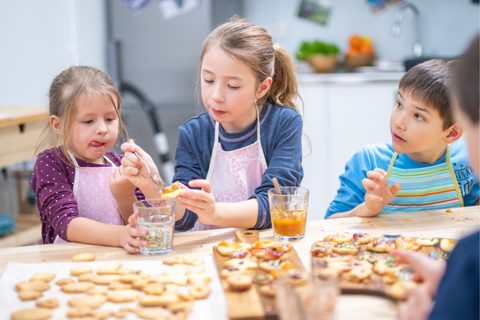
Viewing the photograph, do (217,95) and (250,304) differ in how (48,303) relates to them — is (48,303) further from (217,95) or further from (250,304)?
(217,95)

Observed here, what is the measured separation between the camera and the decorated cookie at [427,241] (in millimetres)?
946

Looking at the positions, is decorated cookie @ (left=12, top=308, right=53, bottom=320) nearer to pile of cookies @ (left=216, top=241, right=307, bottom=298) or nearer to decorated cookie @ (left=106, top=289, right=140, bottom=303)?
decorated cookie @ (left=106, top=289, right=140, bottom=303)

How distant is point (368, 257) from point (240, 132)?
2.07ft

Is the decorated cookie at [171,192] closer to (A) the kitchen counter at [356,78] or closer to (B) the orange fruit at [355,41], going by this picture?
(A) the kitchen counter at [356,78]

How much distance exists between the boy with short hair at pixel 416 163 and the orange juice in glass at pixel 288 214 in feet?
0.81

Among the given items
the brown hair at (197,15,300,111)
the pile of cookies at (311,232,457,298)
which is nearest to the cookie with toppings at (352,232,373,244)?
the pile of cookies at (311,232,457,298)

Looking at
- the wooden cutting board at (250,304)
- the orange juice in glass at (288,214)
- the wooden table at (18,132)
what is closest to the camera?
the wooden cutting board at (250,304)

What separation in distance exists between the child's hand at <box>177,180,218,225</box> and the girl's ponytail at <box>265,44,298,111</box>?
524 millimetres

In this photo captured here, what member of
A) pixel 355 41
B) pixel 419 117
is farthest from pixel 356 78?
pixel 419 117

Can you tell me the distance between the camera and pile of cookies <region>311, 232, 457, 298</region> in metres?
0.77

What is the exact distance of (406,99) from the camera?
127 centimetres

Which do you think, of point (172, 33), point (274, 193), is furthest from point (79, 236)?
point (172, 33)

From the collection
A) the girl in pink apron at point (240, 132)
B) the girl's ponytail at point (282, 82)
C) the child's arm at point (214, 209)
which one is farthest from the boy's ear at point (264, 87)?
the child's arm at point (214, 209)

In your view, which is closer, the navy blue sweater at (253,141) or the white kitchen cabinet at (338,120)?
the navy blue sweater at (253,141)
